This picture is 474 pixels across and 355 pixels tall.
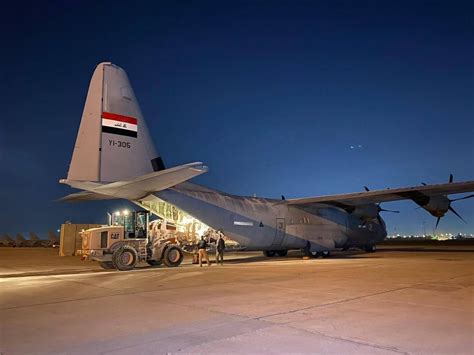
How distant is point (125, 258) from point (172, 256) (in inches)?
88.5

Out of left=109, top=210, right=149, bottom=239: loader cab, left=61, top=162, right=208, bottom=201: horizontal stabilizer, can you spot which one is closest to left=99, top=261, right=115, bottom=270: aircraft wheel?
left=109, top=210, right=149, bottom=239: loader cab

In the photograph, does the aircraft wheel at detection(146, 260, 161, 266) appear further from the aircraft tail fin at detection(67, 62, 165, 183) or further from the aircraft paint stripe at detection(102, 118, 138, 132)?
the aircraft paint stripe at detection(102, 118, 138, 132)

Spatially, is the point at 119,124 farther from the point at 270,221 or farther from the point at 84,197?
the point at 270,221

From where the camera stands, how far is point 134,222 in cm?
1822

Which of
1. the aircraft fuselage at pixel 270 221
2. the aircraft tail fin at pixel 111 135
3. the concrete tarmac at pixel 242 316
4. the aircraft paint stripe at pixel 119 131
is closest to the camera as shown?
the concrete tarmac at pixel 242 316

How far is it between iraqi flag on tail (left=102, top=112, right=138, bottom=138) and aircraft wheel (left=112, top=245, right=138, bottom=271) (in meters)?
4.71

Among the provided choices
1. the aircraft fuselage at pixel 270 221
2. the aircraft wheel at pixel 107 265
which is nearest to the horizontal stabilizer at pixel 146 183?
the aircraft fuselage at pixel 270 221

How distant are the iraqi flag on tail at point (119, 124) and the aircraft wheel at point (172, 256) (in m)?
5.22

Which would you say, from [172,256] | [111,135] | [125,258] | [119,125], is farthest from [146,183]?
[172,256]

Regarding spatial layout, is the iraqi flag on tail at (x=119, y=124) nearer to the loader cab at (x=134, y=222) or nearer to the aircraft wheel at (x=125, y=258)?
the loader cab at (x=134, y=222)

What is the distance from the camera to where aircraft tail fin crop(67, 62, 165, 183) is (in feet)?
50.9

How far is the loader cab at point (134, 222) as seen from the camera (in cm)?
1806

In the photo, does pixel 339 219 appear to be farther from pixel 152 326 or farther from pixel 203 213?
pixel 152 326

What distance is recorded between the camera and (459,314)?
24.1 feet
